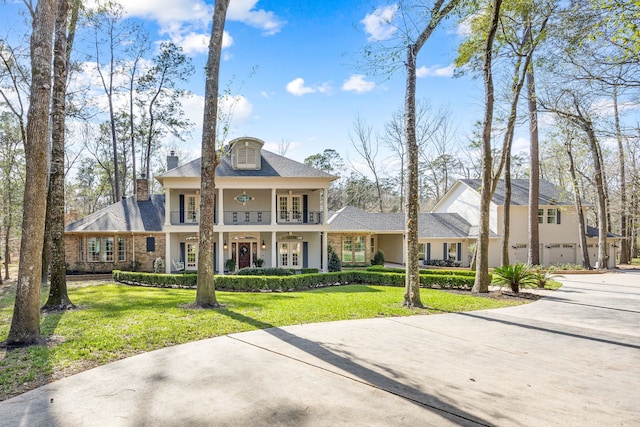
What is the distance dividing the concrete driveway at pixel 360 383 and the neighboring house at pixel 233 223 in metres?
13.9

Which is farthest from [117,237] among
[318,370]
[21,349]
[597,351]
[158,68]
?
[597,351]

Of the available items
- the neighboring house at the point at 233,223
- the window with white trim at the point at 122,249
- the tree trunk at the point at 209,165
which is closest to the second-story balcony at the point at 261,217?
the neighboring house at the point at 233,223

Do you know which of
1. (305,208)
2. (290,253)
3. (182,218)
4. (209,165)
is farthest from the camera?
(290,253)

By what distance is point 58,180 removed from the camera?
29.7ft

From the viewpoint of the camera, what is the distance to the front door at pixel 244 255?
21.8 meters

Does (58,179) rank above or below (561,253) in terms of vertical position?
above

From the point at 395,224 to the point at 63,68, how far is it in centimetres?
2147

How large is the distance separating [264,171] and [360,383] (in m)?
17.5

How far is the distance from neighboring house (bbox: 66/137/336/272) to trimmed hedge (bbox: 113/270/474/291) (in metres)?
4.05

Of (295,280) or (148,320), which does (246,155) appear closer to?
(295,280)

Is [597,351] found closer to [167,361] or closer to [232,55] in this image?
[167,361]

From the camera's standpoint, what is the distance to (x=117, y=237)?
70.4 ft

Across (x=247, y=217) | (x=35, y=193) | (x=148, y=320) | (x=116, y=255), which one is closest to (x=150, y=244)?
(x=116, y=255)

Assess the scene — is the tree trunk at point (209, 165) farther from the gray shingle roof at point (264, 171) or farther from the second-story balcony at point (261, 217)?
the second-story balcony at point (261, 217)
